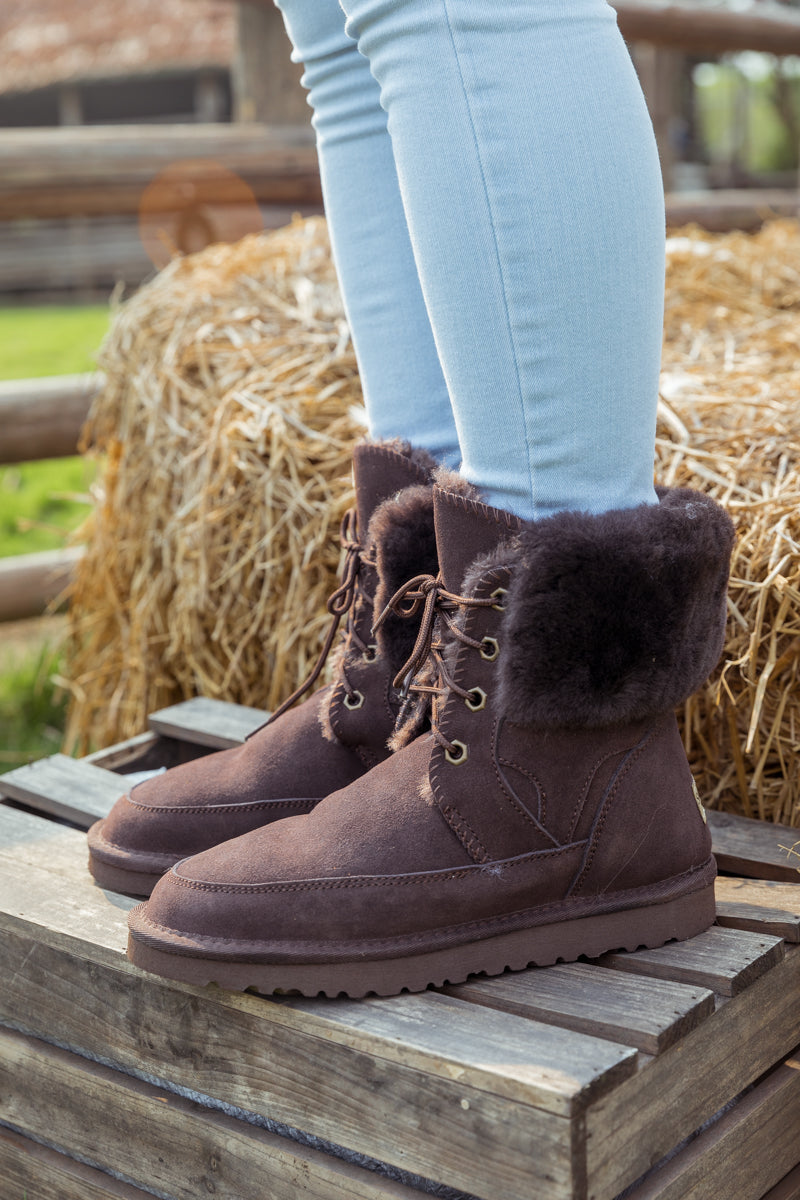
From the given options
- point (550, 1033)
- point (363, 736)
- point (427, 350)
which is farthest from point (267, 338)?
point (550, 1033)

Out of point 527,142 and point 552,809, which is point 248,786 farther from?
point 527,142

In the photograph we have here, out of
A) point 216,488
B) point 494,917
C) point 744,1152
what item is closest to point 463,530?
point 494,917

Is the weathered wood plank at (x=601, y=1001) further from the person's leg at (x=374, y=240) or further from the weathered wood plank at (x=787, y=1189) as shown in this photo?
the person's leg at (x=374, y=240)

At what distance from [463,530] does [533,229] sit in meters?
0.21

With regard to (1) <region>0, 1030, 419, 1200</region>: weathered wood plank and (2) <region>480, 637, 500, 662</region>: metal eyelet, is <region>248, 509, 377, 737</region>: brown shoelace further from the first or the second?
(1) <region>0, 1030, 419, 1200</region>: weathered wood plank

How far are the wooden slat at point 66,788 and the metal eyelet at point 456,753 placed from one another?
0.51 m

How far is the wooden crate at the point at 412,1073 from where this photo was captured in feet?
2.34

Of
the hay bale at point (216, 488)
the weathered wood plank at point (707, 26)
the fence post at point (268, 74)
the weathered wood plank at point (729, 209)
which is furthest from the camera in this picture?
the weathered wood plank at point (729, 209)

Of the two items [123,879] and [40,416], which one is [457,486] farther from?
[40,416]

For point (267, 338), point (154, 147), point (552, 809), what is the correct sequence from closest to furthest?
point (552, 809) < point (267, 338) < point (154, 147)

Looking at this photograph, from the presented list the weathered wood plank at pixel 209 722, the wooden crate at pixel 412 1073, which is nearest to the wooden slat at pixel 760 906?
the wooden crate at pixel 412 1073

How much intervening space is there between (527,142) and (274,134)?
100 inches

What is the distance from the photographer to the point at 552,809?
2.73 ft

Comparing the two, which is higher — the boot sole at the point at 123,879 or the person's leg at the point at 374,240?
the person's leg at the point at 374,240
